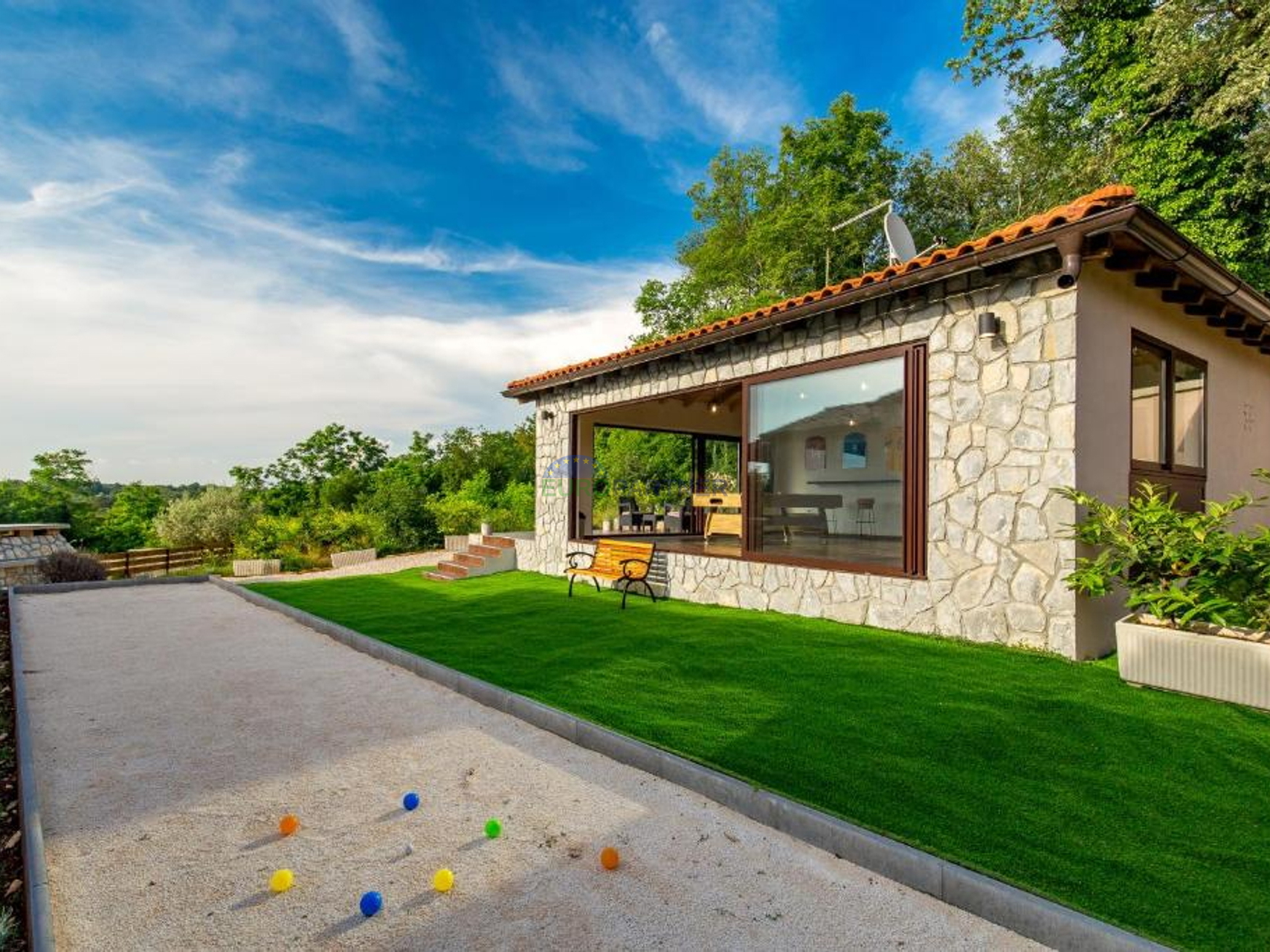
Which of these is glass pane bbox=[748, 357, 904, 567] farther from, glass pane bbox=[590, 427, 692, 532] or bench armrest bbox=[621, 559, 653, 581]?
glass pane bbox=[590, 427, 692, 532]

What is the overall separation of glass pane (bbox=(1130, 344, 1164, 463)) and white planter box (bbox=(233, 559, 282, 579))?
56.5 ft

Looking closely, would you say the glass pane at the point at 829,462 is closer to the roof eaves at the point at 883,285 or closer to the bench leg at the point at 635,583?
the roof eaves at the point at 883,285

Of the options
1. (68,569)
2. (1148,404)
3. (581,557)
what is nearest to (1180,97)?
(1148,404)

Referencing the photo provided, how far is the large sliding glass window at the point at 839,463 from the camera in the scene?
6.41 m

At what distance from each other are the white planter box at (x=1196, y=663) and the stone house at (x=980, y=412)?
2.00ft

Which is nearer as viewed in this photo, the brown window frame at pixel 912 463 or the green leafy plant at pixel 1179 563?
the green leafy plant at pixel 1179 563

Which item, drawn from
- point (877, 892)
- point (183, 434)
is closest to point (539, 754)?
point (877, 892)

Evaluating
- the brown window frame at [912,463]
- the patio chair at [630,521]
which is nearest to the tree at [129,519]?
the patio chair at [630,521]

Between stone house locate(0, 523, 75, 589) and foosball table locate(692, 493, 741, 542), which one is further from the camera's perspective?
stone house locate(0, 523, 75, 589)

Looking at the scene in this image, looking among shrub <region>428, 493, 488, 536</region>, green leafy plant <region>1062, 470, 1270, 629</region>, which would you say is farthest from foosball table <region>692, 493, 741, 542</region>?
shrub <region>428, 493, 488, 536</region>

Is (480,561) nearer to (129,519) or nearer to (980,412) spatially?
(980,412)

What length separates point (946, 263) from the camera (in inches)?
224

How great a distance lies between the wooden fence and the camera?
56.0 feet

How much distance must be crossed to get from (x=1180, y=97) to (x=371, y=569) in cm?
1965
